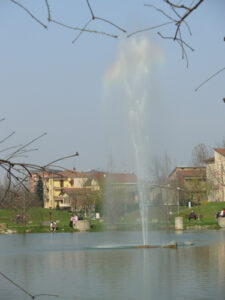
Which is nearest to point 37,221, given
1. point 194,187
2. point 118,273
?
point 194,187

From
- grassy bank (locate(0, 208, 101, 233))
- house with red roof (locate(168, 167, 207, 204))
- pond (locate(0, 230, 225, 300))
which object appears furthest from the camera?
house with red roof (locate(168, 167, 207, 204))

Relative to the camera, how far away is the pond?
12.8 meters

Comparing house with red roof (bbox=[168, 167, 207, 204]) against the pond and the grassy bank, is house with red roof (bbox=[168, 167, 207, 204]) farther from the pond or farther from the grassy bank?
the pond

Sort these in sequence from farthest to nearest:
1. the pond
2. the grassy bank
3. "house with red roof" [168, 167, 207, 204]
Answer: "house with red roof" [168, 167, 207, 204] → the grassy bank → the pond

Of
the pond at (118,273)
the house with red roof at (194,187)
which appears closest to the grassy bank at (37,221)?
the house with red roof at (194,187)

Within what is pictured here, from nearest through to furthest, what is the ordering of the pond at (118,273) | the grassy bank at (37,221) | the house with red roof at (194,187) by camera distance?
the pond at (118,273), the grassy bank at (37,221), the house with red roof at (194,187)

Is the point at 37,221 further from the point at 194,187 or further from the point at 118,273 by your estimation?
the point at 118,273

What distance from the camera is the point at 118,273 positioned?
16.3 metres

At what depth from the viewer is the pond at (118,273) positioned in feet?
41.9

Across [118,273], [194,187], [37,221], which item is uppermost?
[194,187]

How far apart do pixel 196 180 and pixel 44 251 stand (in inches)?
2304

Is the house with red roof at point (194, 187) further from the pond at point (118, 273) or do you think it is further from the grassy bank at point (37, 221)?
the pond at point (118, 273)

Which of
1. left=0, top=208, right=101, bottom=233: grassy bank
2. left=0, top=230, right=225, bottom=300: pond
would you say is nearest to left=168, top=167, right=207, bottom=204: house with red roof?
left=0, top=208, right=101, bottom=233: grassy bank

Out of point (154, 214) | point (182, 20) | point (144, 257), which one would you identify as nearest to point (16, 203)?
point (182, 20)
